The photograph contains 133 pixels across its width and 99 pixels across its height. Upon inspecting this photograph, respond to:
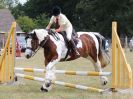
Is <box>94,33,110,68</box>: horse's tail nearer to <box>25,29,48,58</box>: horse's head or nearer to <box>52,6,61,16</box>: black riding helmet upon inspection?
<box>52,6,61,16</box>: black riding helmet

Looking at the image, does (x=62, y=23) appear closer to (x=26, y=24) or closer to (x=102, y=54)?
(x=102, y=54)

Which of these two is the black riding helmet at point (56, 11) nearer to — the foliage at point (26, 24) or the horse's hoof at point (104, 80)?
the horse's hoof at point (104, 80)

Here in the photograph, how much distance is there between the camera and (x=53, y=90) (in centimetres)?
1296

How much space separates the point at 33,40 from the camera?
41.2ft

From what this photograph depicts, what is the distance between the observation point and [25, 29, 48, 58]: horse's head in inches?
491

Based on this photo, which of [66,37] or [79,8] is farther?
[79,8]

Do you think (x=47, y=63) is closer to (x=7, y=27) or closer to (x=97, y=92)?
(x=97, y=92)

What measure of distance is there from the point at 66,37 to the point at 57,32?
0.27 metres

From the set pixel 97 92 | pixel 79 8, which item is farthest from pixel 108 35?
pixel 97 92

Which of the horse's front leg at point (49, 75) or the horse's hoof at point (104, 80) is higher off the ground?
the horse's front leg at point (49, 75)

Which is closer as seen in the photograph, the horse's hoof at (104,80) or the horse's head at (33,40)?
the horse's head at (33,40)

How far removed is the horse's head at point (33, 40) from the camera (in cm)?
1246

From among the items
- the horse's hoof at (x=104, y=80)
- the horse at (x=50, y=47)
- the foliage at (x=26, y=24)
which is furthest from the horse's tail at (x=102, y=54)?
the foliage at (x=26, y=24)

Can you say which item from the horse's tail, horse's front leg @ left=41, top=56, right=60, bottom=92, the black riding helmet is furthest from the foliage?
horse's front leg @ left=41, top=56, right=60, bottom=92
